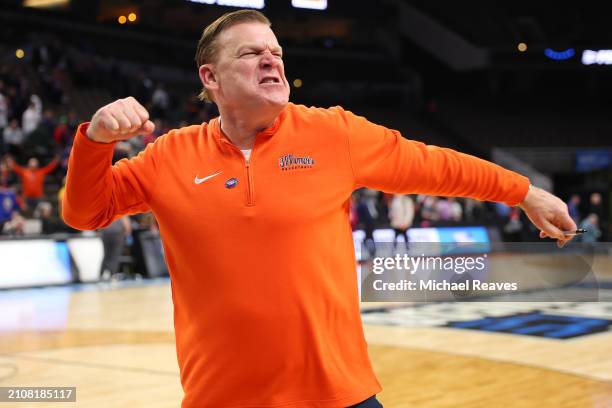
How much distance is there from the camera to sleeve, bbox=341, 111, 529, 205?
2494mm

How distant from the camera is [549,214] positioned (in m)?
2.58

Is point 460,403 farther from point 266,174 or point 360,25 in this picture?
point 360,25

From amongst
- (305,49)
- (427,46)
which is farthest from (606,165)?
(305,49)

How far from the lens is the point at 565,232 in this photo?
2.58 meters

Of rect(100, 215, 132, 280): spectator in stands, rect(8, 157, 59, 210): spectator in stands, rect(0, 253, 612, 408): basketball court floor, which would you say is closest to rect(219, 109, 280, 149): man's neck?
rect(0, 253, 612, 408): basketball court floor

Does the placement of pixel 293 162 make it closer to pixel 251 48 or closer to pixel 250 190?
pixel 250 190

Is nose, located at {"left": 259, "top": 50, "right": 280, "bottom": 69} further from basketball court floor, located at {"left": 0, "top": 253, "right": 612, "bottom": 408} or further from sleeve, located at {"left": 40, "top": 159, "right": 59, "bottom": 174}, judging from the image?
sleeve, located at {"left": 40, "top": 159, "right": 59, "bottom": 174}

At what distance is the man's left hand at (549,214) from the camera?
8.43 feet

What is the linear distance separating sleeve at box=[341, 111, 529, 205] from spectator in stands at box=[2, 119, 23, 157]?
1516 cm

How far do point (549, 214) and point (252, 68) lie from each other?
3.15 ft

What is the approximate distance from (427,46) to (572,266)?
30.5 meters

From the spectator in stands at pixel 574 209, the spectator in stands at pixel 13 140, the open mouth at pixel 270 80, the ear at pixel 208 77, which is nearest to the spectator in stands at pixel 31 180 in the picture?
the spectator in stands at pixel 13 140

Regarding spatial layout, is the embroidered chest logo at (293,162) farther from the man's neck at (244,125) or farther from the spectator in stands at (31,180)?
the spectator in stands at (31,180)

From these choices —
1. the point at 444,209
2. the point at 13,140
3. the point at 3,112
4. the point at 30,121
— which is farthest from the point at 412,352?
the point at 444,209
